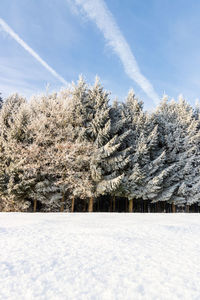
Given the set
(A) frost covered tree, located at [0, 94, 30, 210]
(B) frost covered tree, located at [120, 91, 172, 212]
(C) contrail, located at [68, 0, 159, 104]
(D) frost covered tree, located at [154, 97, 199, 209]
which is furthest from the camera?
(D) frost covered tree, located at [154, 97, 199, 209]

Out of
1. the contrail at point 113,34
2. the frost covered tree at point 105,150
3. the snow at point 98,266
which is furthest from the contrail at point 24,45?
the snow at point 98,266

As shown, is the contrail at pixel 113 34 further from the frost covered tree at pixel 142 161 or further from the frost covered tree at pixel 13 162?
the frost covered tree at pixel 13 162

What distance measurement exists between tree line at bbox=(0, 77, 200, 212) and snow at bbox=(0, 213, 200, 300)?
9.80 m

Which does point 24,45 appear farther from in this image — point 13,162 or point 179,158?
point 179,158

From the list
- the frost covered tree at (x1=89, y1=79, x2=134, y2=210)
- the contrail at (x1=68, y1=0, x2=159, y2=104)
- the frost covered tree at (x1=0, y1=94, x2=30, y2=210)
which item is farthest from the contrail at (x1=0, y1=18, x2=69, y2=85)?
the frost covered tree at (x1=0, y1=94, x2=30, y2=210)

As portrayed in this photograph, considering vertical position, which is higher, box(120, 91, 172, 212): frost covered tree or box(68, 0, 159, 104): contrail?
box(68, 0, 159, 104): contrail

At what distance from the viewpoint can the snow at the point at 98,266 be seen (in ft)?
8.99

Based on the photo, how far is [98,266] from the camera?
3600mm

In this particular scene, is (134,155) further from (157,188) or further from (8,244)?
(8,244)

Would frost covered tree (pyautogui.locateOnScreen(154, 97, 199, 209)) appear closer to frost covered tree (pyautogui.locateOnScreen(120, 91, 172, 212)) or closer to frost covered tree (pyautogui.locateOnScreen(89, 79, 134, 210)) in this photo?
frost covered tree (pyautogui.locateOnScreen(120, 91, 172, 212))

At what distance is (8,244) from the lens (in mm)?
4828

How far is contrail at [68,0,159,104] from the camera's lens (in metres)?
19.1

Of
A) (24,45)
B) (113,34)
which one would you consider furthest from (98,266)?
(24,45)

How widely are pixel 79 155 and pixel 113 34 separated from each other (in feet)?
73.1
